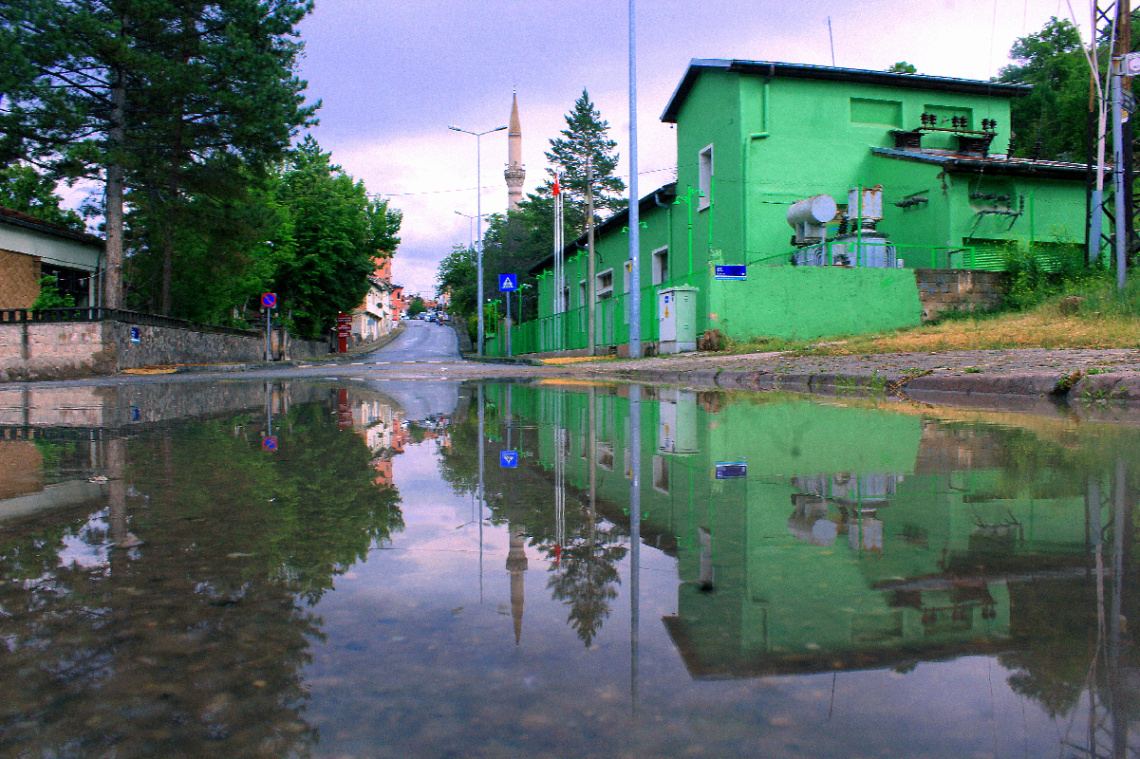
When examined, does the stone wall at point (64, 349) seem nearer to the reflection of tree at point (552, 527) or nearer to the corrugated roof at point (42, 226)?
the corrugated roof at point (42, 226)

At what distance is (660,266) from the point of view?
94.0 ft

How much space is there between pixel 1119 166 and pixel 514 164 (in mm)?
60277

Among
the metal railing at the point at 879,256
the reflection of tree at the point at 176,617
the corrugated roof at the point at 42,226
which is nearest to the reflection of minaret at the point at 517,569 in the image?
the reflection of tree at the point at 176,617

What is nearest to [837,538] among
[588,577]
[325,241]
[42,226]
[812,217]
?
[588,577]

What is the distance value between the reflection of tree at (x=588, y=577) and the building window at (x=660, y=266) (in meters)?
26.3

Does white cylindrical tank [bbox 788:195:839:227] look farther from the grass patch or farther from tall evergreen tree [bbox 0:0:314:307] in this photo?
tall evergreen tree [bbox 0:0:314:307]

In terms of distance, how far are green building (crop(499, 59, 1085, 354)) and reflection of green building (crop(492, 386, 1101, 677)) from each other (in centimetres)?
1590

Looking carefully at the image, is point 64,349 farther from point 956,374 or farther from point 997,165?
point 997,165

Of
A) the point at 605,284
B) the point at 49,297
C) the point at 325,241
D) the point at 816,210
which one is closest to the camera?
the point at 816,210

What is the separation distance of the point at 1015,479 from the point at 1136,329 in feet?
30.6

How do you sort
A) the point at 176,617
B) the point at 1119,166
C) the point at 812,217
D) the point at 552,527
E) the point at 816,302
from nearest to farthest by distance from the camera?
the point at 176,617 → the point at 552,527 → the point at 1119,166 → the point at 816,302 → the point at 812,217

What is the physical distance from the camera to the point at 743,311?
1958 centimetres

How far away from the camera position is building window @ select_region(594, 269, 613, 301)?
1316 inches

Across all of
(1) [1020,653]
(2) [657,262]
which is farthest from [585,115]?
(1) [1020,653]
